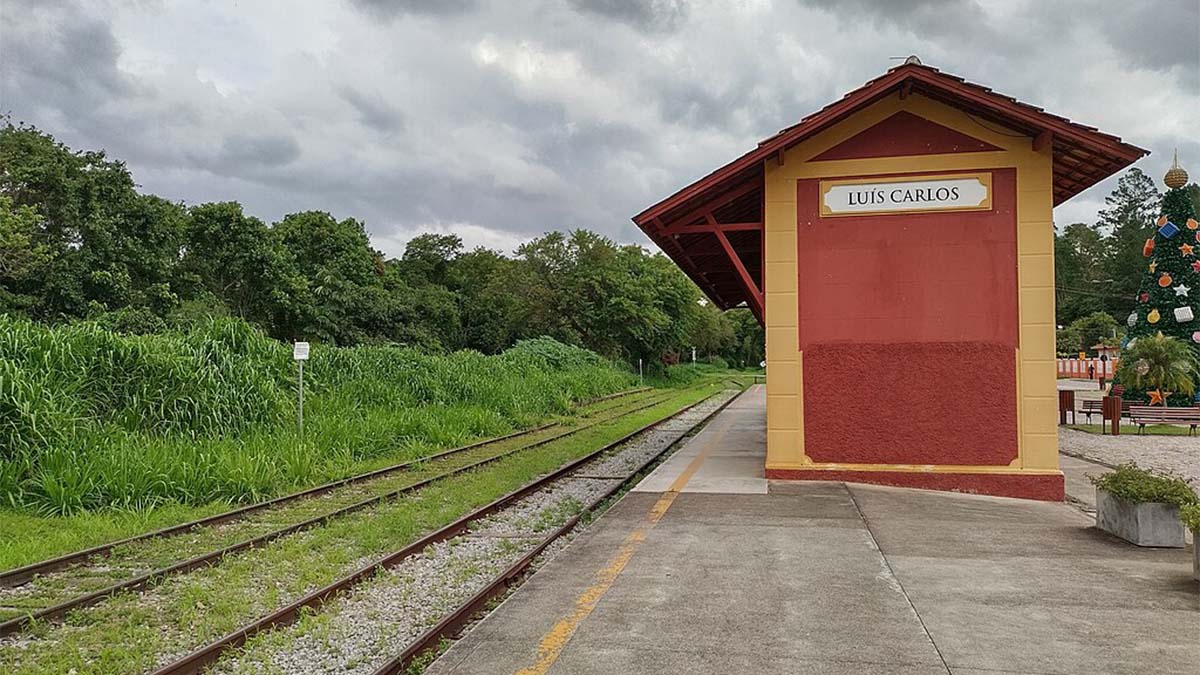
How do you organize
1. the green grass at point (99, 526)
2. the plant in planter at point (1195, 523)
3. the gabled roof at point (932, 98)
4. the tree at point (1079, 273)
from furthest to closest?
the tree at point (1079, 273) < the gabled roof at point (932, 98) < the green grass at point (99, 526) < the plant in planter at point (1195, 523)

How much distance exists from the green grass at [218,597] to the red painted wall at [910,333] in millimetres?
4250

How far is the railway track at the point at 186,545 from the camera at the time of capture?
5.84m

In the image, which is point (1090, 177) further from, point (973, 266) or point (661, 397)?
point (661, 397)

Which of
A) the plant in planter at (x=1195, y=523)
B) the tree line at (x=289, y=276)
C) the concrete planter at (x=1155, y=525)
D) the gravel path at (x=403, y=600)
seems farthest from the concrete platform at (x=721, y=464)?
the tree line at (x=289, y=276)

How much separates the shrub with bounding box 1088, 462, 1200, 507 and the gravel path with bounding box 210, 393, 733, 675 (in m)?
4.63

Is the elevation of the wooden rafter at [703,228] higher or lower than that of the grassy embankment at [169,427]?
higher

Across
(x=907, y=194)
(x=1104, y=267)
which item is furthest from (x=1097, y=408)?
(x=1104, y=267)

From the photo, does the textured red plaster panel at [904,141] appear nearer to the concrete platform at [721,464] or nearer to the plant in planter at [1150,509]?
the concrete platform at [721,464]

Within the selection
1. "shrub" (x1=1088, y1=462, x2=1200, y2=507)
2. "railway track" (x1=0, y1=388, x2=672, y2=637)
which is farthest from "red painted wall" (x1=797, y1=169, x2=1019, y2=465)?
"railway track" (x1=0, y1=388, x2=672, y2=637)

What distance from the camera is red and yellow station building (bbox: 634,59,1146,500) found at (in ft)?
28.8

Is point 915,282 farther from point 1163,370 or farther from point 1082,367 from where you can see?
point 1082,367

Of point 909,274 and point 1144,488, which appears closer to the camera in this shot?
point 1144,488

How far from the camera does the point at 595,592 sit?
205 inches

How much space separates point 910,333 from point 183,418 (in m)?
9.49
